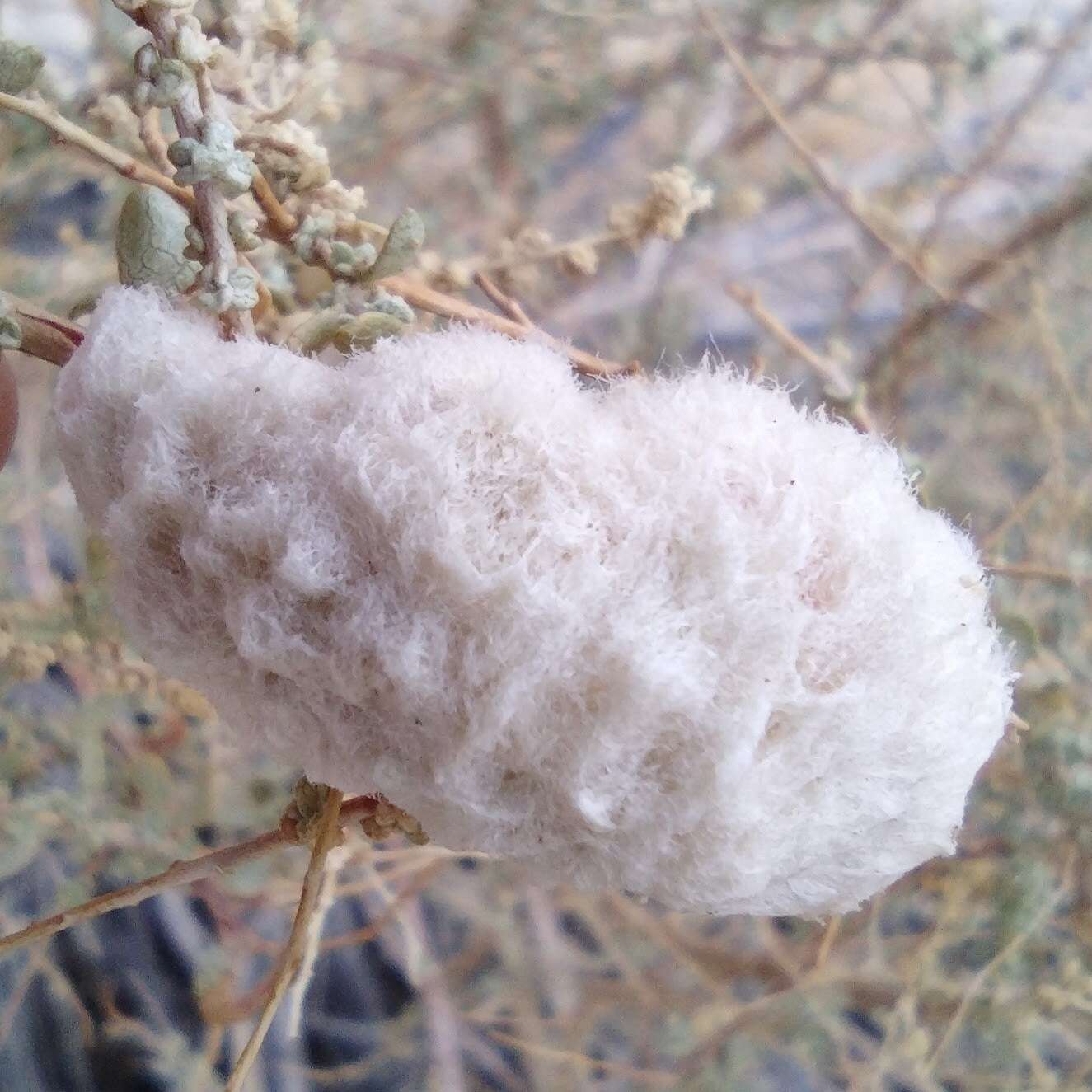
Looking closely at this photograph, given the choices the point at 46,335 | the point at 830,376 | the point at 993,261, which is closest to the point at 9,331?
the point at 46,335

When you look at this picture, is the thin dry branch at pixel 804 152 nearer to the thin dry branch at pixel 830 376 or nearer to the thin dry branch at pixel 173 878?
the thin dry branch at pixel 830 376

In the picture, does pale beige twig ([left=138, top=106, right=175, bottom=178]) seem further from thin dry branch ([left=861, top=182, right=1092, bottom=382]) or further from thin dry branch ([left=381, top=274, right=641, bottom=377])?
thin dry branch ([left=861, top=182, right=1092, bottom=382])

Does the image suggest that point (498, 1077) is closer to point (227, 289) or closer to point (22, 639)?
point (22, 639)

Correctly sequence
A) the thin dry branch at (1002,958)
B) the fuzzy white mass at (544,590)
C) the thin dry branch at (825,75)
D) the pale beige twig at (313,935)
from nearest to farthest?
the fuzzy white mass at (544,590) < the pale beige twig at (313,935) < the thin dry branch at (1002,958) < the thin dry branch at (825,75)

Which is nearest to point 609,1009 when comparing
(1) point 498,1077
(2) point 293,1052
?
(1) point 498,1077

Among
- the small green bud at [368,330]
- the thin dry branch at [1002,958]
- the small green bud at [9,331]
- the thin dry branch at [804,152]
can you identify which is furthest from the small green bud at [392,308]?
the thin dry branch at [1002,958]

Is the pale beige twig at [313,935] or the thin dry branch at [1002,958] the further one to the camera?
the thin dry branch at [1002,958]
